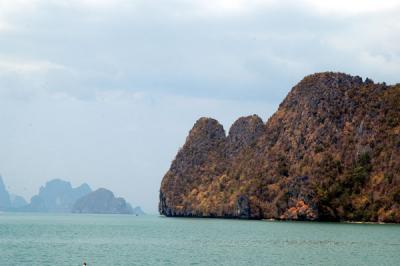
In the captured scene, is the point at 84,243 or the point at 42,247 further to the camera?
the point at 84,243

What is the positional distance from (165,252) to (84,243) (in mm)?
22436

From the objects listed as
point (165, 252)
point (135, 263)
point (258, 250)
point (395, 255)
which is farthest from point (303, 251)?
point (135, 263)

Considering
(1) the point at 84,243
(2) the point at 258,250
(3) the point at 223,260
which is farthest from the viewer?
(1) the point at 84,243

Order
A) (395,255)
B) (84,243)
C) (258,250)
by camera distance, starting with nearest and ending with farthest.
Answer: (395,255), (258,250), (84,243)

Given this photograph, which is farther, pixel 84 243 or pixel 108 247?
pixel 84 243

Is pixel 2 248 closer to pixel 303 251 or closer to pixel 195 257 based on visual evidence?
pixel 195 257

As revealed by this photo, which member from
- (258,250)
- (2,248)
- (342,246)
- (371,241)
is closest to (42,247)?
(2,248)

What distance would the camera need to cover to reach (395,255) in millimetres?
92188

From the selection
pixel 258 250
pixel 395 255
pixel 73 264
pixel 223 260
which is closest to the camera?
pixel 73 264

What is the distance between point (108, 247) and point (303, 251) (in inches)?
1239

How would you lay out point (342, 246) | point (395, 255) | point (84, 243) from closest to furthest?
point (395, 255)
point (342, 246)
point (84, 243)

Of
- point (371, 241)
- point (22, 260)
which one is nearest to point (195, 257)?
point (22, 260)

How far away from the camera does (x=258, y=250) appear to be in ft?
325

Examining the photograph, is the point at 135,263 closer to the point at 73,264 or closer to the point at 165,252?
the point at 73,264
